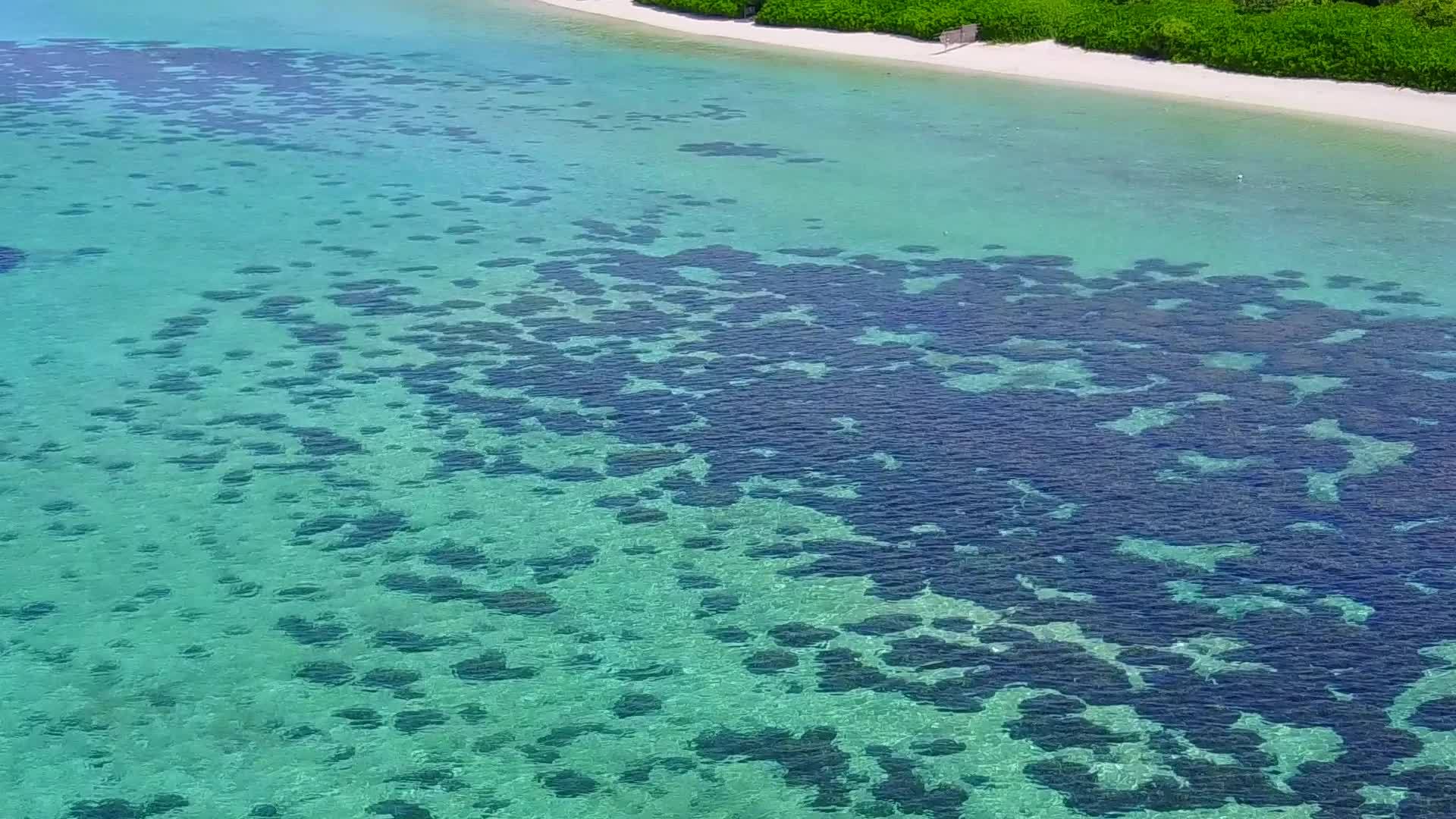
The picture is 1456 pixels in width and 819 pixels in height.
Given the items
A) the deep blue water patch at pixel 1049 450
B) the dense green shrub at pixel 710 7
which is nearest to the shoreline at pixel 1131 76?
the dense green shrub at pixel 710 7

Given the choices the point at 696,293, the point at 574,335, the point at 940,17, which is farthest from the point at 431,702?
the point at 940,17

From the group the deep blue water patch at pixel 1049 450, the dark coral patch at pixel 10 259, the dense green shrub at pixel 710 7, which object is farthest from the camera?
the dense green shrub at pixel 710 7

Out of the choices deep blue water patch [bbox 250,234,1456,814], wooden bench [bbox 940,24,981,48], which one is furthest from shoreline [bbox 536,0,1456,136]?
deep blue water patch [bbox 250,234,1456,814]

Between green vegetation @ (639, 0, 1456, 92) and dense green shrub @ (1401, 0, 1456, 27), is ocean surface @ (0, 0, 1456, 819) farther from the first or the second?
dense green shrub @ (1401, 0, 1456, 27)

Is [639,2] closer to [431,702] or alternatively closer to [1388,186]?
[1388,186]

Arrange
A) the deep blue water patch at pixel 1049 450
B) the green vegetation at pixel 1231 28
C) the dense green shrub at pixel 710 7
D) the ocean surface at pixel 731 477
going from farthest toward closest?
the dense green shrub at pixel 710 7 → the green vegetation at pixel 1231 28 → the deep blue water patch at pixel 1049 450 → the ocean surface at pixel 731 477

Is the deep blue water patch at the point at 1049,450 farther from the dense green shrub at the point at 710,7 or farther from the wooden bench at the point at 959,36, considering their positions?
the dense green shrub at the point at 710,7

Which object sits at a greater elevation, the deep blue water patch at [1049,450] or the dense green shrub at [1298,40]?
the dense green shrub at [1298,40]
